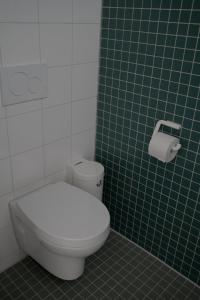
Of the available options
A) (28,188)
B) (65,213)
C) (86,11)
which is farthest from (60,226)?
(86,11)

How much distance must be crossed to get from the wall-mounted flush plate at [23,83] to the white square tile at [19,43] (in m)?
0.04

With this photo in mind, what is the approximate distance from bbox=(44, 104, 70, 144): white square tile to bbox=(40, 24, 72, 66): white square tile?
26 centimetres

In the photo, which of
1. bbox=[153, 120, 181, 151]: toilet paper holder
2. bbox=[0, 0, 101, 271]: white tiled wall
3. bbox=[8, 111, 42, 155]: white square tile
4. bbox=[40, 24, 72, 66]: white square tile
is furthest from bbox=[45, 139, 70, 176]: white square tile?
bbox=[153, 120, 181, 151]: toilet paper holder

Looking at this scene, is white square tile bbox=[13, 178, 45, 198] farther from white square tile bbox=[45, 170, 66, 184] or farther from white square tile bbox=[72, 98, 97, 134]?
white square tile bbox=[72, 98, 97, 134]

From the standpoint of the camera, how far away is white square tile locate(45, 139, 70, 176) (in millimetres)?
1815

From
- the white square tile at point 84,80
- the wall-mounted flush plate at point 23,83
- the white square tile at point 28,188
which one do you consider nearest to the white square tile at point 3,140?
the wall-mounted flush plate at point 23,83

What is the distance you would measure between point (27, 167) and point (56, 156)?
22 centimetres

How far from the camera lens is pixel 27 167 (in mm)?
1717

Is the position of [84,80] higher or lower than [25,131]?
higher

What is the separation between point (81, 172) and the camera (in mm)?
1884

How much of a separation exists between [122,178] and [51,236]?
72 cm

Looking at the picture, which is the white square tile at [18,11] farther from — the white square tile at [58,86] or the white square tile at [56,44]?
the white square tile at [58,86]

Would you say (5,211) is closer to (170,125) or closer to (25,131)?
(25,131)

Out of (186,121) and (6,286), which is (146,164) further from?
(6,286)
